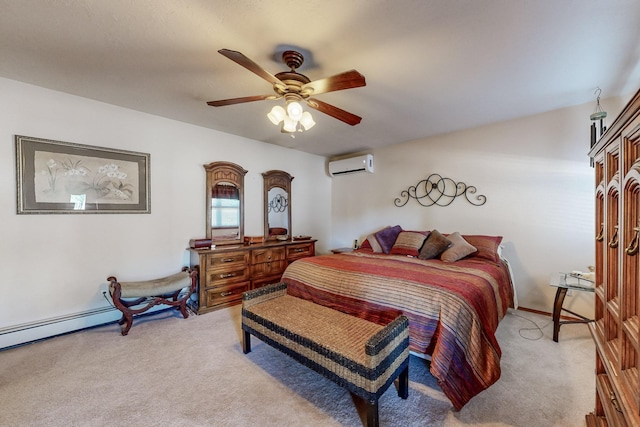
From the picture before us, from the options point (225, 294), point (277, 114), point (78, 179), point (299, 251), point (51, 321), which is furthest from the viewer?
point (299, 251)

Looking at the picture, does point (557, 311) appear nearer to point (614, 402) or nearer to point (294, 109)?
point (614, 402)

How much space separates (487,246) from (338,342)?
7.89 ft

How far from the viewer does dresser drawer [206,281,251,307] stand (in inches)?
128

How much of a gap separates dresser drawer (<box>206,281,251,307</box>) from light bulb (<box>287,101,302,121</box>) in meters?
2.47

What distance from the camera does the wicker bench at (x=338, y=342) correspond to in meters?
1.46

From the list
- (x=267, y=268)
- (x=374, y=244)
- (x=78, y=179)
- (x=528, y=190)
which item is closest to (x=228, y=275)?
(x=267, y=268)

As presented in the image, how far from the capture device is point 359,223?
196 inches

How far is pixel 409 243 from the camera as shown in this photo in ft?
11.5

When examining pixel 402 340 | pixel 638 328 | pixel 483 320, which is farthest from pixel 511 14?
pixel 402 340

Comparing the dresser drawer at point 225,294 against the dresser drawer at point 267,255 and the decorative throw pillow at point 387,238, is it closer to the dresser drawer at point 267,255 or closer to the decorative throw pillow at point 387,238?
the dresser drawer at point 267,255

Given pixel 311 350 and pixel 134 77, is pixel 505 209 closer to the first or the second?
pixel 311 350

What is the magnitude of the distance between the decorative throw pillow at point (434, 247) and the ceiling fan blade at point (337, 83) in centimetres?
220

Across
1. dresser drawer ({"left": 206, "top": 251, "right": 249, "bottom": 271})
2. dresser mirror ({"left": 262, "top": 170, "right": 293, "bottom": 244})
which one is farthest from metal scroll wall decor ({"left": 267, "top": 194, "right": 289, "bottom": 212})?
dresser drawer ({"left": 206, "top": 251, "right": 249, "bottom": 271})

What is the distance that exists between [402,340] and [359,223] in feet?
11.0
